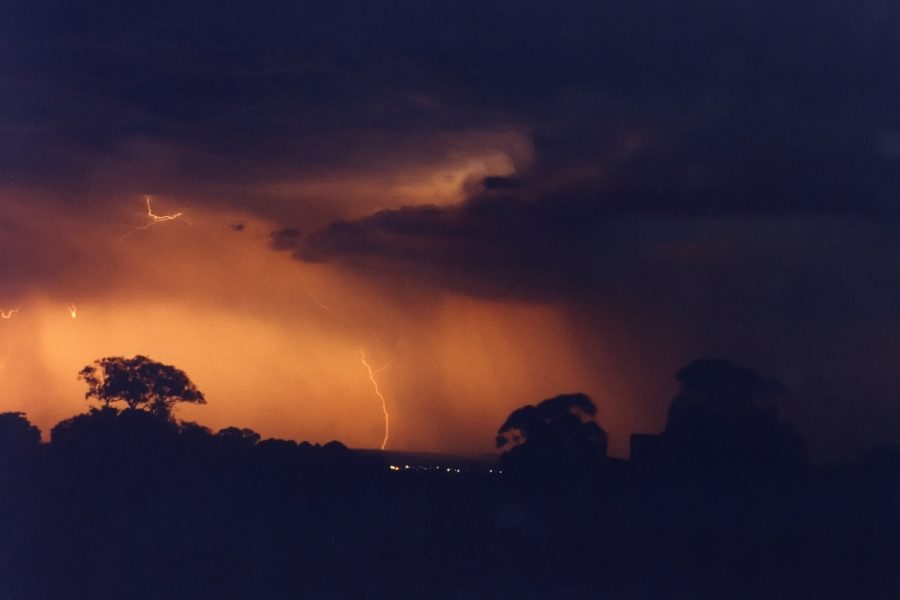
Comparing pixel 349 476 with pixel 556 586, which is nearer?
pixel 556 586

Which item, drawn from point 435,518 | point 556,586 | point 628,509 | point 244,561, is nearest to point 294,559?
point 244,561

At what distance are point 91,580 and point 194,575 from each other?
2116 mm

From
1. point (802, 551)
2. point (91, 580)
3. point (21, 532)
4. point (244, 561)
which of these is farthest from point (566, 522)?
point (21, 532)

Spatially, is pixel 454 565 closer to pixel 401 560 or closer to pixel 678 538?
pixel 401 560

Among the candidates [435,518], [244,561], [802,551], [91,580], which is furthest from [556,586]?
[91,580]

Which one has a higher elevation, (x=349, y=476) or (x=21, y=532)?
(x=349, y=476)

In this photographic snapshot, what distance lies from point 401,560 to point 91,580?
6.22 meters

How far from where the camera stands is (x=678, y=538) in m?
21.2

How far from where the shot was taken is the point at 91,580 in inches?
846

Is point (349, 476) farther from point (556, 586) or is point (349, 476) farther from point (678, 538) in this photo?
point (678, 538)

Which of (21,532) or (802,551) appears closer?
(802,551)

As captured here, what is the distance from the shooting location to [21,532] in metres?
22.6

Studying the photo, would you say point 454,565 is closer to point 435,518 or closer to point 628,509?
point 435,518

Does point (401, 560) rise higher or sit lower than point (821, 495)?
lower
